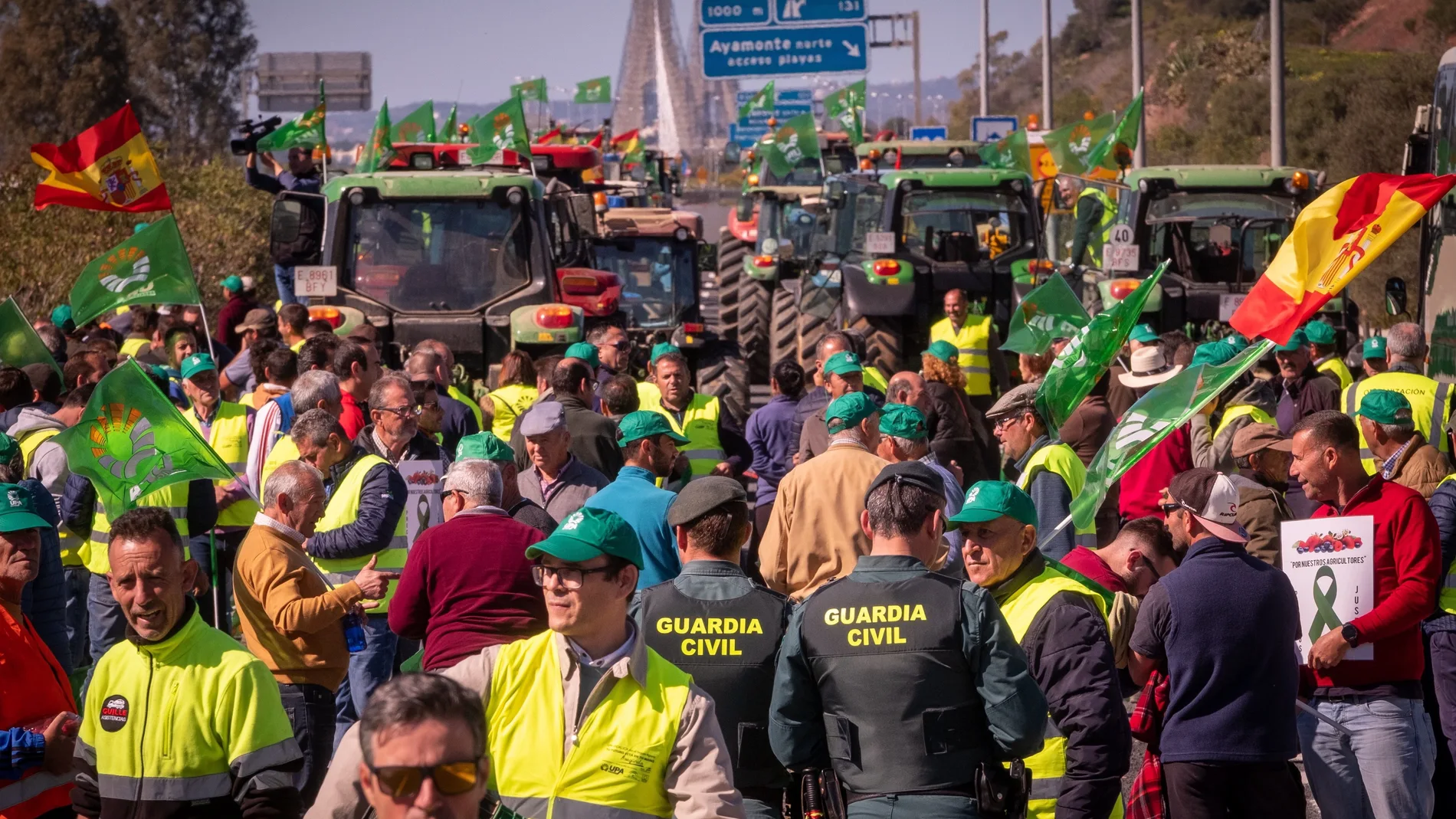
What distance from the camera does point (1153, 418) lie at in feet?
19.2

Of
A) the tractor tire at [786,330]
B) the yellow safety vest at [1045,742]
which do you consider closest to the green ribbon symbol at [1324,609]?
the yellow safety vest at [1045,742]

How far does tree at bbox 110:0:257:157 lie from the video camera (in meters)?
38.5

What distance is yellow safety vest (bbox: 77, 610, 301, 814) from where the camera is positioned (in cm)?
413

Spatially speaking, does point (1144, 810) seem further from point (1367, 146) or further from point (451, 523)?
point (1367, 146)

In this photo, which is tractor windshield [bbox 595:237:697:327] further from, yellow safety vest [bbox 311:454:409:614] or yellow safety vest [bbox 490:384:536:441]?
yellow safety vest [bbox 311:454:409:614]

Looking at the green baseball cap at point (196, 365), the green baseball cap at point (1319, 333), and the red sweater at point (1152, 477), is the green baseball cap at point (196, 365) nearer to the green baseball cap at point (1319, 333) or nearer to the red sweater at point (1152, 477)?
the red sweater at point (1152, 477)

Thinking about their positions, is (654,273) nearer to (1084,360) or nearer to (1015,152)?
(1015,152)

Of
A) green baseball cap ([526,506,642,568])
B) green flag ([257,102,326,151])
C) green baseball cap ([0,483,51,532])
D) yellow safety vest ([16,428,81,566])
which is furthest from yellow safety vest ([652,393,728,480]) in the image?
green flag ([257,102,326,151])

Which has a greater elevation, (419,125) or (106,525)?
(419,125)

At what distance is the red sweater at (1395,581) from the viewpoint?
17.8ft

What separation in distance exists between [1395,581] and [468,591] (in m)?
2.95

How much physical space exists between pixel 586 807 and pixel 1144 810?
82.9 inches

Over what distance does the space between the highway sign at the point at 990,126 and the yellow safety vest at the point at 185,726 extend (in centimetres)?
2956

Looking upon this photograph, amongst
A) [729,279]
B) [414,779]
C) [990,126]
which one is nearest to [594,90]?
[990,126]
